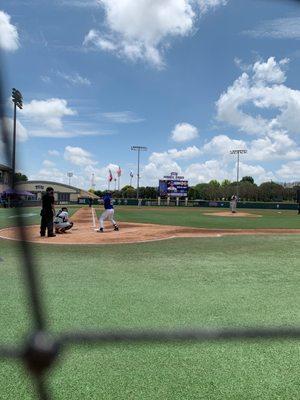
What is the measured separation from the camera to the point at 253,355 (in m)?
3.40

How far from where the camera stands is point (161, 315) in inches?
176

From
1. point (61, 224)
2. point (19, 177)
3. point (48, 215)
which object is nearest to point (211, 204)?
point (61, 224)

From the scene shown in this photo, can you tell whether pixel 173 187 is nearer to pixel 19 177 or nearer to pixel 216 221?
pixel 216 221

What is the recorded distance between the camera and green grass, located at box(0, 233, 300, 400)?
2.87m

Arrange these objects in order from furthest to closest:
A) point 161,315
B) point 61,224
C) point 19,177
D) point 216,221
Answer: point 216,221 < point 61,224 < point 161,315 < point 19,177

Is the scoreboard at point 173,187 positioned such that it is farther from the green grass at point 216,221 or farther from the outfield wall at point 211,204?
the green grass at point 216,221

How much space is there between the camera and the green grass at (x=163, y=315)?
9.40 feet

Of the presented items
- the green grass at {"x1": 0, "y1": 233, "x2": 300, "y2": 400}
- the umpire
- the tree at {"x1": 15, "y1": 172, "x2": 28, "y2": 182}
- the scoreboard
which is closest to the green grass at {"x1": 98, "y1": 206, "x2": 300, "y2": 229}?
the umpire

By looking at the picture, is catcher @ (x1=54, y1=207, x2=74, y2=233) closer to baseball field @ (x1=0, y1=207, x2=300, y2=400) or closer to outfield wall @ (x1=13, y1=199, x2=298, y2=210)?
baseball field @ (x1=0, y1=207, x2=300, y2=400)

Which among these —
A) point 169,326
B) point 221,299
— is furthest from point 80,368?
point 221,299

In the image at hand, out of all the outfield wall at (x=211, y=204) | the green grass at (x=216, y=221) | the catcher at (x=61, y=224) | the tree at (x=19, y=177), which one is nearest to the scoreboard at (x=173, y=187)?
the outfield wall at (x=211, y=204)

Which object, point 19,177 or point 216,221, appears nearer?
point 19,177

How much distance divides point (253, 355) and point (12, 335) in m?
2.08

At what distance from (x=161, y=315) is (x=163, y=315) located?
22mm
